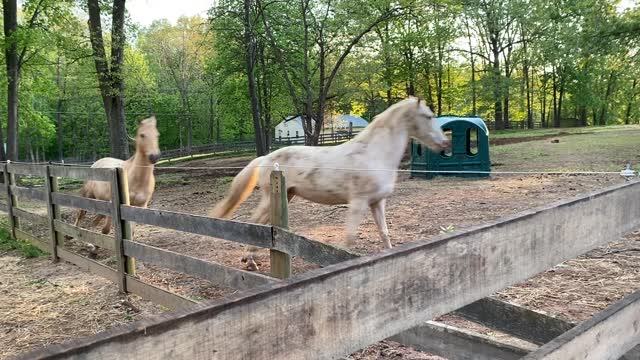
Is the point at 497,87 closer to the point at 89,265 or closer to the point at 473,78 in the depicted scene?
the point at 473,78

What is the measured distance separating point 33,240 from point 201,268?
188 inches

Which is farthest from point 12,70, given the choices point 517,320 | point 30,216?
point 517,320

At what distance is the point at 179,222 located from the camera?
4.04 metres

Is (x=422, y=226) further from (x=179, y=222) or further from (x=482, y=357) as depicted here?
(x=482, y=357)

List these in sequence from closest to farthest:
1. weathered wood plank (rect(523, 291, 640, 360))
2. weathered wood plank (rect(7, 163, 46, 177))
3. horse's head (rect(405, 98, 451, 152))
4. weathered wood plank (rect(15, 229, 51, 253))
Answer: weathered wood plank (rect(523, 291, 640, 360)) → horse's head (rect(405, 98, 451, 152)) → weathered wood plank (rect(7, 163, 46, 177)) → weathered wood plank (rect(15, 229, 51, 253))

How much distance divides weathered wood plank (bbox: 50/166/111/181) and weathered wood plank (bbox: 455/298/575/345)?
3.93 m

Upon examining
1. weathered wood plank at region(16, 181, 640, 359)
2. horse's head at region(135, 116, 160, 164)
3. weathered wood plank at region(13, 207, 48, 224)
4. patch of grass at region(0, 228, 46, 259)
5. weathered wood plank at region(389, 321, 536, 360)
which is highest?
horse's head at region(135, 116, 160, 164)

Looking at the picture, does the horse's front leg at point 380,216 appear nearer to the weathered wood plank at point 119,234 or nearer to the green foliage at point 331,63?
the weathered wood plank at point 119,234

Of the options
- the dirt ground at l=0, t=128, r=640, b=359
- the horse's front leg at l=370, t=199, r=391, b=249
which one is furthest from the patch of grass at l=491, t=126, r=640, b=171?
the horse's front leg at l=370, t=199, r=391, b=249

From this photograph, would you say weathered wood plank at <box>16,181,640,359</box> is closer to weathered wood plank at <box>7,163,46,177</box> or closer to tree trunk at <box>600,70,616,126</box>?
weathered wood plank at <box>7,163,46,177</box>

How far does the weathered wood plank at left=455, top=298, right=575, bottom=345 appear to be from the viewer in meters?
2.22

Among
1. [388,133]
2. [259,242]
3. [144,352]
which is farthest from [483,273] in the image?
[388,133]

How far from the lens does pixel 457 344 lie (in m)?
2.36

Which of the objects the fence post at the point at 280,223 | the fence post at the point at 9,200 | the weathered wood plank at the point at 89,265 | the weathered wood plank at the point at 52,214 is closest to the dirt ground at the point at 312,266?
the weathered wood plank at the point at 89,265
